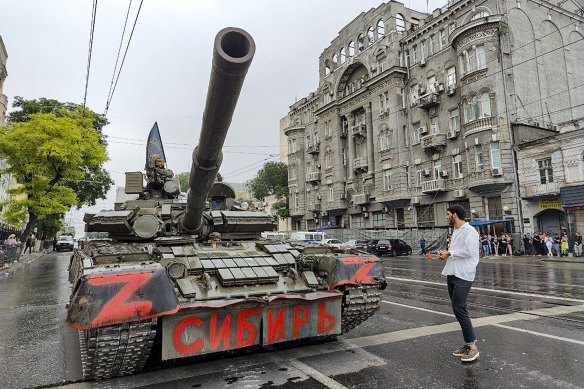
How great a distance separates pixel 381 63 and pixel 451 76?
721cm

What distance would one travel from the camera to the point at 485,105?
1003 inches

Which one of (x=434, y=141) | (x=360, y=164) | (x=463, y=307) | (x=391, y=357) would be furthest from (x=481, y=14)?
(x=391, y=357)

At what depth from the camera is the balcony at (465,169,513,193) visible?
2434 cm

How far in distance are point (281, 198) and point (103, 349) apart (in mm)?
49539

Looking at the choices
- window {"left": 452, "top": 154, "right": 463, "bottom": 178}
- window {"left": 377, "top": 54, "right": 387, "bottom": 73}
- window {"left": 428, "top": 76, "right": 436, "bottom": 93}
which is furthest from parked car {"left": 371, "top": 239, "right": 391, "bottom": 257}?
window {"left": 377, "top": 54, "right": 387, "bottom": 73}

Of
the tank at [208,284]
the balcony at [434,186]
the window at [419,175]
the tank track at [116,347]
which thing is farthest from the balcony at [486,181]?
the tank track at [116,347]

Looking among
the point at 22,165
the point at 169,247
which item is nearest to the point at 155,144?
the point at 169,247

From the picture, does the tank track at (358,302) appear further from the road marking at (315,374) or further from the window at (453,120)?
the window at (453,120)

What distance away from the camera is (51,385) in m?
4.24

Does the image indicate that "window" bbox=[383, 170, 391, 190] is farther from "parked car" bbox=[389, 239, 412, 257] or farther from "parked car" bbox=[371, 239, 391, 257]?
"parked car" bbox=[371, 239, 391, 257]

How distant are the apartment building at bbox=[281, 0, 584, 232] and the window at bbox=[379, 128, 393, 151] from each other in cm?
8

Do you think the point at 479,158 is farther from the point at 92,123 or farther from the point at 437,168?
the point at 92,123

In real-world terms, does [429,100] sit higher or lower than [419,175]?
higher

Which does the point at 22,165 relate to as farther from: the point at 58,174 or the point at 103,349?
the point at 103,349
